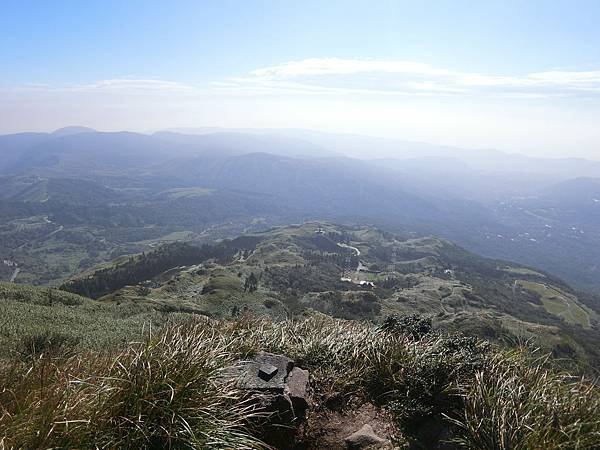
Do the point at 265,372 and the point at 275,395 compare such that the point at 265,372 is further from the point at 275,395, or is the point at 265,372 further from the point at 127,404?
the point at 127,404

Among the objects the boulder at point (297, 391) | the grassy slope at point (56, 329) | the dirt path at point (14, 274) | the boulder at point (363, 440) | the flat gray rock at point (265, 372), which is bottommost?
the dirt path at point (14, 274)

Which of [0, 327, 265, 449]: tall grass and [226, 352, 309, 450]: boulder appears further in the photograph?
[226, 352, 309, 450]: boulder

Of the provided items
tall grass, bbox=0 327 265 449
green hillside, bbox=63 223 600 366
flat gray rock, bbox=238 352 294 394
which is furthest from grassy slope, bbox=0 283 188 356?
green hillside, bbox=63 223 600 366

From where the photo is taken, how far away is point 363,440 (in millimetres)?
5520

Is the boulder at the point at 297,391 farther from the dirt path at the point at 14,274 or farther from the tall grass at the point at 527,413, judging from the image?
the dirt path at the point at 14,274

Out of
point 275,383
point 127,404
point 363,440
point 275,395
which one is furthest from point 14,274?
point 363,440

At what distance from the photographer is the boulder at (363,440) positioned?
546 centimetres

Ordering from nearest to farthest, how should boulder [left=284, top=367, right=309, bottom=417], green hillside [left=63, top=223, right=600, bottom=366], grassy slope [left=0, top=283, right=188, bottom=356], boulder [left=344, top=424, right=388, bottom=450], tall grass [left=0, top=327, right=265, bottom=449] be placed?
tall grass [left=0, top=327, right=265, bottom=449] → boulder [left=344, top=424, right=388, bottom=450] → boulder [left=284, top=367, right=309, bottom=417] → grassy slope [left=0, top=283, right=188, bottom=356] → green hillside [left=63, top=223, right=600, bottom=366]

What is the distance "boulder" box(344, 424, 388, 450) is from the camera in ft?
17.9

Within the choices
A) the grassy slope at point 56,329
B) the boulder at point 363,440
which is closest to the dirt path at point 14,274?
the grassy slope at point 56,329

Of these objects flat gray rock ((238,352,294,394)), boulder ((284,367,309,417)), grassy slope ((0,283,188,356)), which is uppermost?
flat gray rock ((238,352,294,394))

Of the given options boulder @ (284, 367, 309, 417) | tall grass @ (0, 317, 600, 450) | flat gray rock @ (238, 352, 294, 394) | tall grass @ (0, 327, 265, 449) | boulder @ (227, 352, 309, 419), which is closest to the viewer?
tall grass @ (0, 327, 265, 449)

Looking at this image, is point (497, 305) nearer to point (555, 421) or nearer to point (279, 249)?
point (279, 249)

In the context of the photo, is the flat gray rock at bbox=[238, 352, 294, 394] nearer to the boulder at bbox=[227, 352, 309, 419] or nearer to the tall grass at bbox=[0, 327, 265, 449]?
the boulder at bbox=[227, 352, 309, 419]
